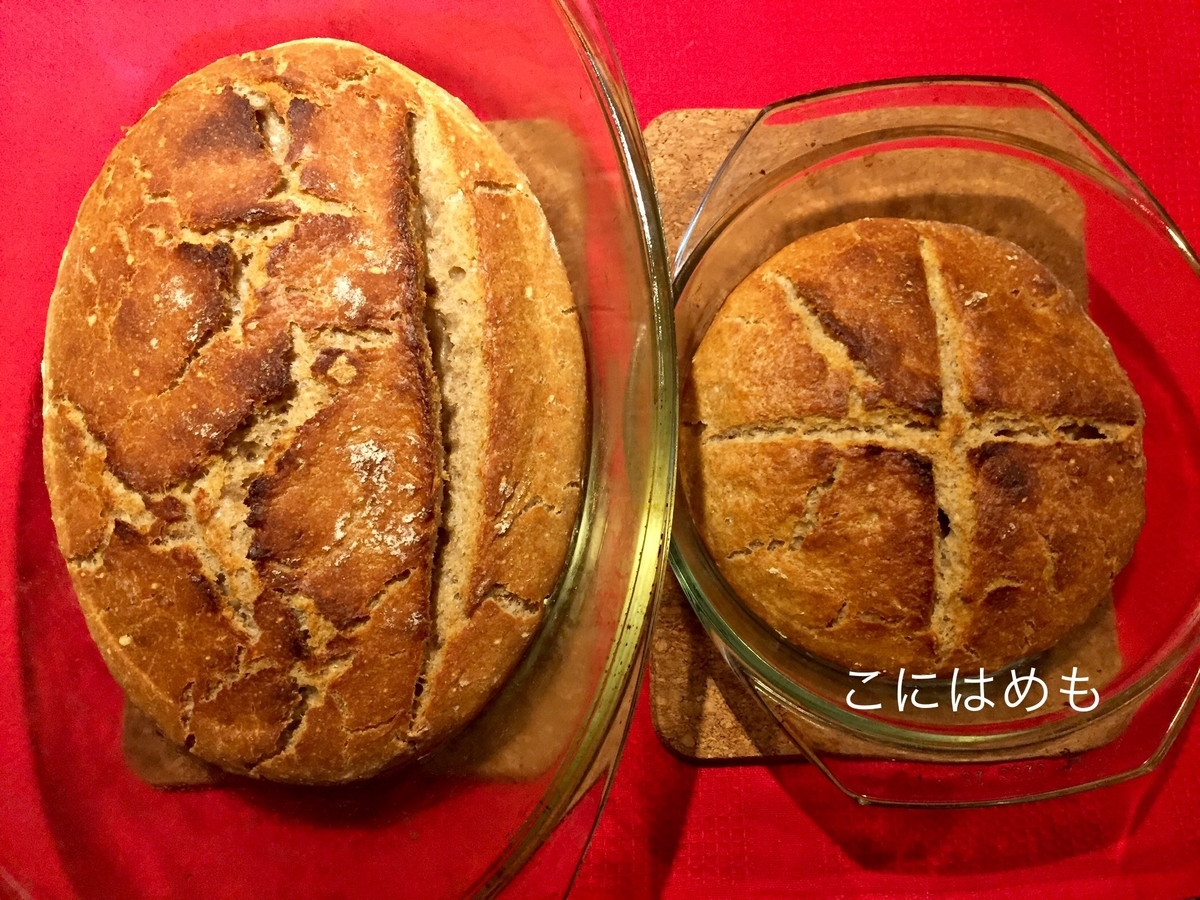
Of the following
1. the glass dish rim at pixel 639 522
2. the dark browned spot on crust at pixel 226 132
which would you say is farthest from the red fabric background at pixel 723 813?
the dark browned spot on crust at pixel 226 132

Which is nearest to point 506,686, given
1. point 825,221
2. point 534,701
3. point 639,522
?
point 534,701

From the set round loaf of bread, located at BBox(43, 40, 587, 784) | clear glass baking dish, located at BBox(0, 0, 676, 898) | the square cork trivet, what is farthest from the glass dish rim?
the square cork trivet

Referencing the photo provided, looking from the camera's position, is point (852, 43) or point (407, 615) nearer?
point (407, 615)

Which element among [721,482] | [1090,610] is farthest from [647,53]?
[1090,610]

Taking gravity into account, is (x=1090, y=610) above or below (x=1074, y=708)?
above

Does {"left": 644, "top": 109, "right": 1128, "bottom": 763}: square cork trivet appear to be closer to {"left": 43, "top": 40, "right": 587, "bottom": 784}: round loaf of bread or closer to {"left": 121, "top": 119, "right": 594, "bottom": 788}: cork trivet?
{"left": 121, "top": 119, "right": 594, "bottom": 788}: cork trivet

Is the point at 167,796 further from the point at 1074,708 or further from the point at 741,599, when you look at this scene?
the point at 1074,708
